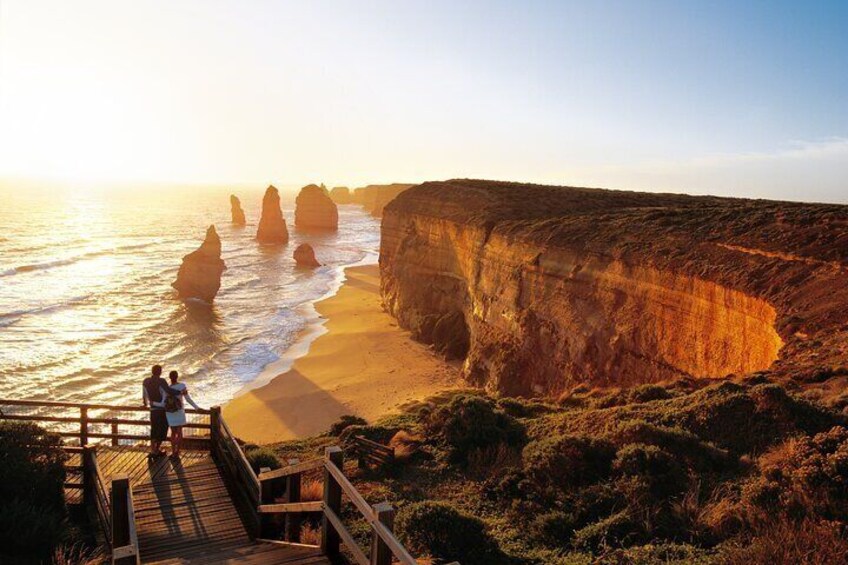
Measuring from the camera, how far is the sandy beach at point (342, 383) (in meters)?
22.3

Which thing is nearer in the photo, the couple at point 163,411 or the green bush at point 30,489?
the green bush at point 30,489

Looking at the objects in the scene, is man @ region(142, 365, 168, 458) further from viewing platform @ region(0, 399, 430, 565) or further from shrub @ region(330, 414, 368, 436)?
shrub @ region(330, 414, 368, 436)

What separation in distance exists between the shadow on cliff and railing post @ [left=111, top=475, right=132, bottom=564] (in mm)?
15391

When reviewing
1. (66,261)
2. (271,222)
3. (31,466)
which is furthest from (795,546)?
(271,222)

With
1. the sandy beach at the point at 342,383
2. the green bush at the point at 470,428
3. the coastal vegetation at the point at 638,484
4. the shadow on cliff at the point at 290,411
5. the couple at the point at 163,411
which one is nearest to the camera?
the coastal vegetation at the point at 638,484

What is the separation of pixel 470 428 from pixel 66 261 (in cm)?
6543

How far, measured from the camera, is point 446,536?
22.8ft

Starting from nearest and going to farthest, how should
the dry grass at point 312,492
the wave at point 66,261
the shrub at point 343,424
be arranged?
the dry grass at point 312,492
the shrub at point 343,424
the wave at point 66,261

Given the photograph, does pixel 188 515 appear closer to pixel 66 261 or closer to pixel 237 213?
pixel 66 261

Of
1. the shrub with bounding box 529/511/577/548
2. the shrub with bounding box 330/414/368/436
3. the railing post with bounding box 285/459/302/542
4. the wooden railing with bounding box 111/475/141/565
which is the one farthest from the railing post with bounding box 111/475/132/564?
the shrub with bounding box 330/414/368/436

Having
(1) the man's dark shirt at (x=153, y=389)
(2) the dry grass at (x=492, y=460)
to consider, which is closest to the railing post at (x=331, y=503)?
(2) the dry grass at (x=492, y=460)

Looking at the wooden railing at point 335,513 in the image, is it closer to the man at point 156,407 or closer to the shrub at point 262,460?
the shrub at point 262,460

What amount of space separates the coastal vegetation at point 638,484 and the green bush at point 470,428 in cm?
3

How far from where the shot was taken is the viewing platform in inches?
208
